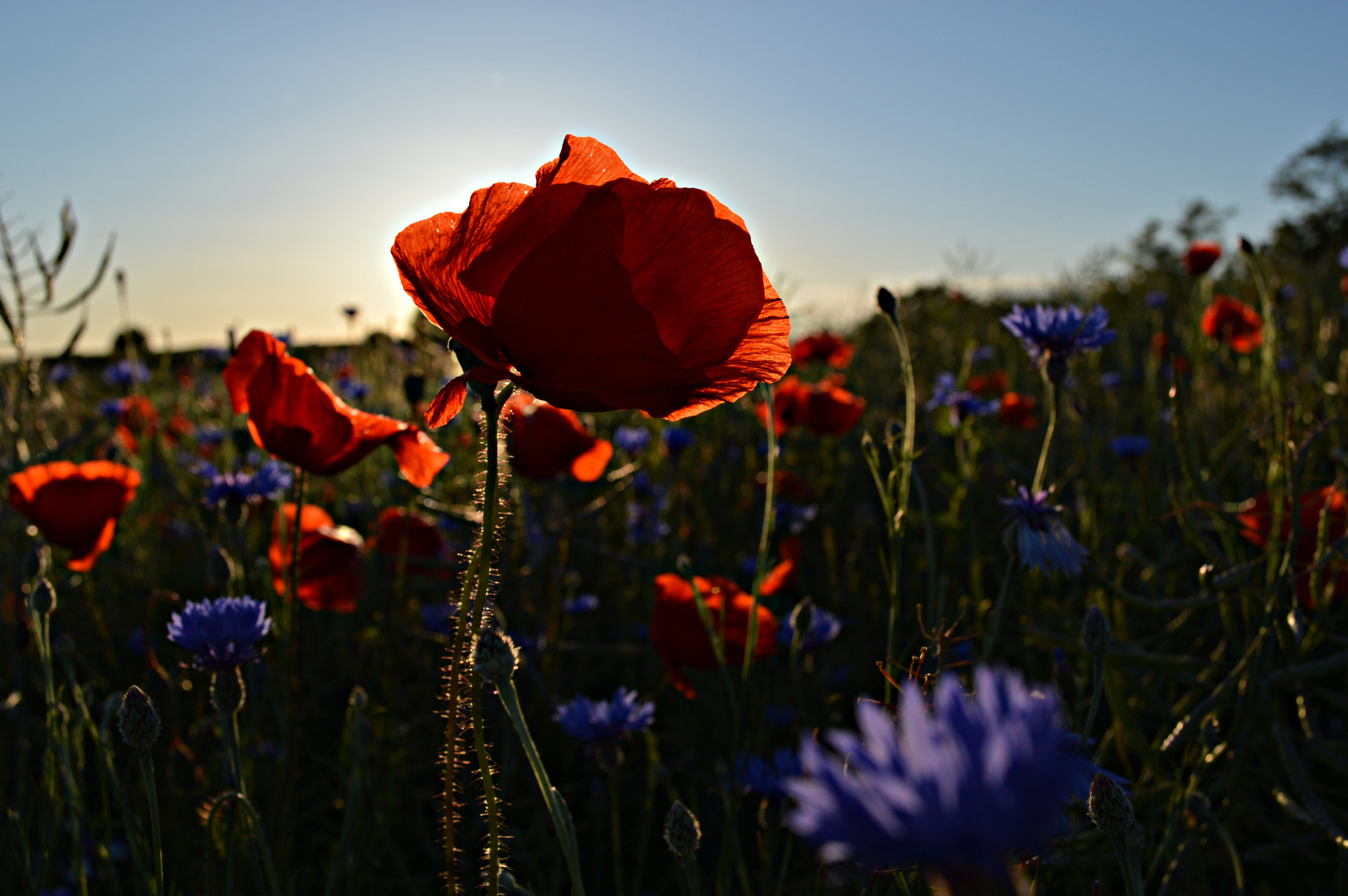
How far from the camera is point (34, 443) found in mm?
1910

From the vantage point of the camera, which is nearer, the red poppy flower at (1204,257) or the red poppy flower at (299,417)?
the red poppy flower at (299,417)

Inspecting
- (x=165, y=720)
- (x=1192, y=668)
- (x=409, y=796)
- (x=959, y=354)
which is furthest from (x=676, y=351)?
(x=959, y=354)

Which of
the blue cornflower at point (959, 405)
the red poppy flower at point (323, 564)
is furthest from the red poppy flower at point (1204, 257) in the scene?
the red poppy flower at point (323, 564)

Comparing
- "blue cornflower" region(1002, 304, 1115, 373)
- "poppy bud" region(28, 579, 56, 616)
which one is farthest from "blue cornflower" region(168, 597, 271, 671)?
"blue cornflower" region(1002, 304, 1115, 373)

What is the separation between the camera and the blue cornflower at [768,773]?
1.17 m

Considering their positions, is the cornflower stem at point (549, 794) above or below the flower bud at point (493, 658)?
below

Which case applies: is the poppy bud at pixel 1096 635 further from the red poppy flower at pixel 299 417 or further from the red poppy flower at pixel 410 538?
the red poppy flower at pixel 410 538

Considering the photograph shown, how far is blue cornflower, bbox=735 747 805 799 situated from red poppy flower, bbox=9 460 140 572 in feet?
3.53

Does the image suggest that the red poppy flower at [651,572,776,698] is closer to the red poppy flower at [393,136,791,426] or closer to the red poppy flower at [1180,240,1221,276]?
the red poppy flower at [393,136,791,426]

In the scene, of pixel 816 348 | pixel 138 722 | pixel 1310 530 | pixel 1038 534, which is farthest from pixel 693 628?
pixel 816 348

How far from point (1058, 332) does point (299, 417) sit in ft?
3.45

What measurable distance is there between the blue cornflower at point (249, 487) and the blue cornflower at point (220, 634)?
582 millimetres

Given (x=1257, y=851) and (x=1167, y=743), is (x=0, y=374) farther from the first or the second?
(x=1257, y=851)

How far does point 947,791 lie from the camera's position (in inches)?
8.2
